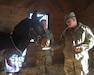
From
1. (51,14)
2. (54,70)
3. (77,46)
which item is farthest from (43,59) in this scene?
(51,14)

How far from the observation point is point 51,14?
20.9ft

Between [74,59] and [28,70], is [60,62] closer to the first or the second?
[28,70]

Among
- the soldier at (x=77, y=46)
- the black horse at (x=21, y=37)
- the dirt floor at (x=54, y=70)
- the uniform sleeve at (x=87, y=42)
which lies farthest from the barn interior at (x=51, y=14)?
the black horse at (x=21, y=37)

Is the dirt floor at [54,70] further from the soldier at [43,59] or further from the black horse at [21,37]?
the black horse at [21,37]

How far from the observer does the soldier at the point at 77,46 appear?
3379 mm

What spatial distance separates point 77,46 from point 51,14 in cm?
313

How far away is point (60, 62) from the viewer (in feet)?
21.0

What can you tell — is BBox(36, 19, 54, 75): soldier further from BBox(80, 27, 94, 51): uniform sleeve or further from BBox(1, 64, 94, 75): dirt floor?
BBox(80, 27, 94, 51): uniform sleeve

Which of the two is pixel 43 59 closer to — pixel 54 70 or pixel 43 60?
pixel 43 60

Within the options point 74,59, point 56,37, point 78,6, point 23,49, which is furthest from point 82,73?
point 78,6

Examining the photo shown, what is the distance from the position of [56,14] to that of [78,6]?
0.74m

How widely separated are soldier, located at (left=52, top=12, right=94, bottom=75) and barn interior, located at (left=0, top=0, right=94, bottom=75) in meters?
1.88

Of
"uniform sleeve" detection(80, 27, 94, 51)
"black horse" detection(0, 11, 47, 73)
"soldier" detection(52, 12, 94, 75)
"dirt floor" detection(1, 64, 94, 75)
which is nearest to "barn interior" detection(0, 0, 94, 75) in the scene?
"dirt floor" detection(1, 64, 94, 75)

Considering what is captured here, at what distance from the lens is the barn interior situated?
17.7ft
